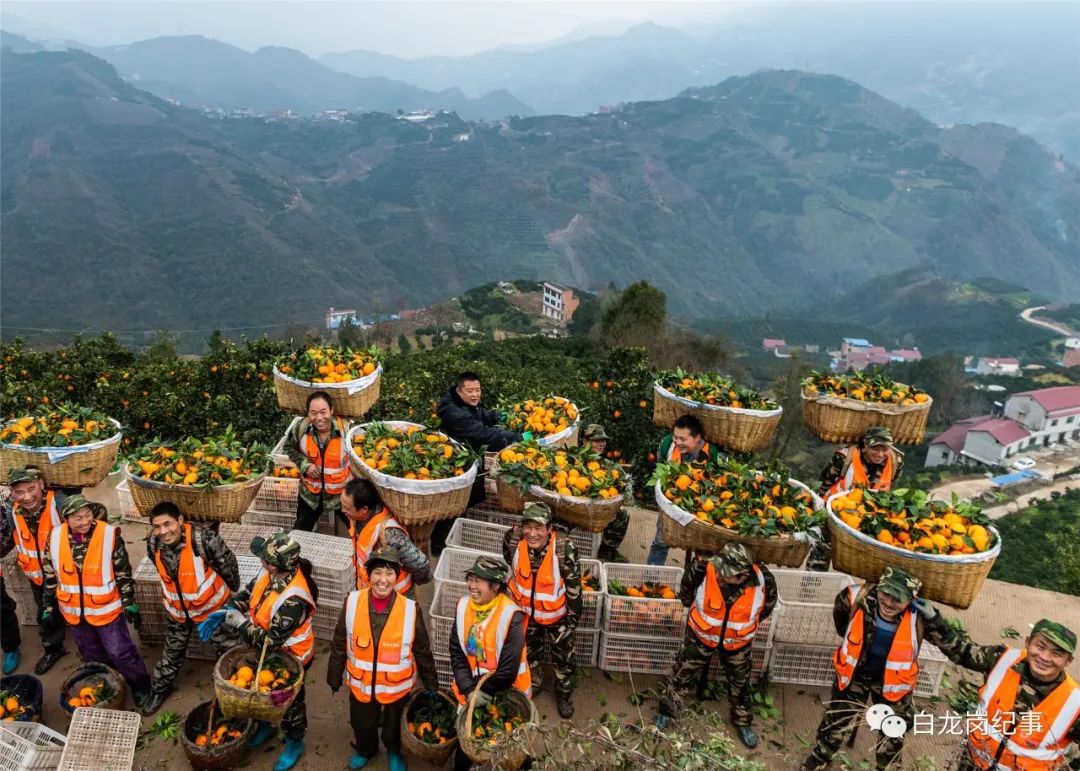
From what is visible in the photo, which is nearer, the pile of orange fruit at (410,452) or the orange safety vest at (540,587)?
the orange safety vest at (540,587)

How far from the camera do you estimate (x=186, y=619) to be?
15.7 feet

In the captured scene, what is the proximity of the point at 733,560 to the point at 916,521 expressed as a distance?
1.24 meters

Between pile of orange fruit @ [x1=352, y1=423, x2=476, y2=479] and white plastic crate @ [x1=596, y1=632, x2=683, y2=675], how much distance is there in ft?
6.05

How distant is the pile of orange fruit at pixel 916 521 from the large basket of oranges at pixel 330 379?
13.9ft

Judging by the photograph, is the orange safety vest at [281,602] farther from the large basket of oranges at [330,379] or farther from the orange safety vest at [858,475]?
the orange safety vest at [858,475]

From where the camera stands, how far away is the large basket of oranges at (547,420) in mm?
6320

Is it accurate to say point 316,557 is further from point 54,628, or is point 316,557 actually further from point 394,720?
point 54,628

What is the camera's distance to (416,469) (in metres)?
5.14

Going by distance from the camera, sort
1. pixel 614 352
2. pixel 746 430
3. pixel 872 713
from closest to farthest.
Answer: pixel 872 713 → pixel 746 430 → pixel 614 352

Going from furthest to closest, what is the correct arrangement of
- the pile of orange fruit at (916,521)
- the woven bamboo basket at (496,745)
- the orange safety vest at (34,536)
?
1. the orange safety vest at (34,536)
2. the pile of orange fruit at (916,521)
3. the woven bamboo basket at (496,745)

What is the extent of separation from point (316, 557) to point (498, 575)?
2198 millimetres

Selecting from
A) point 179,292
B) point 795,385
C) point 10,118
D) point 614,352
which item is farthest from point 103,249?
point 614,352

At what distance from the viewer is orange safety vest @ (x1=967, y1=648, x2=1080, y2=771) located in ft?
11.8

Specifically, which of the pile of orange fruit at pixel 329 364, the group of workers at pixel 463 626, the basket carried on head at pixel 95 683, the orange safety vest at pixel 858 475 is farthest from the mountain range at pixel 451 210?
the orange safety vest at pixel 858 475
